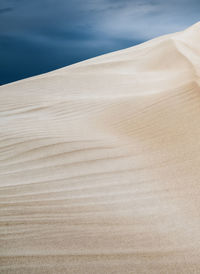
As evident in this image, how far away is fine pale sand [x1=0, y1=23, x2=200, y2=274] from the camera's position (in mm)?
1463

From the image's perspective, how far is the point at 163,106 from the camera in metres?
3.35

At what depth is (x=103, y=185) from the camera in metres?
2.08

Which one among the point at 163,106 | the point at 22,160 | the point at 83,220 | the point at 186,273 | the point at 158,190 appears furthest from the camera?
the point at 163,106

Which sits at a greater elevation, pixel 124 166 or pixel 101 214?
pixel 101 214

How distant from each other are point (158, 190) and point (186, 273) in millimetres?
723

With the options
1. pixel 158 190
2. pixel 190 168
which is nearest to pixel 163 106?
pixel 190 168

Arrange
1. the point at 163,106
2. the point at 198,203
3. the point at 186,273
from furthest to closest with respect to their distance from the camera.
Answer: the point at 163,106
the point at 198,203
the point at 186,273

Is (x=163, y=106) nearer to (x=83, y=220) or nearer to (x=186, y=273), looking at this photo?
(x=83, y=220)

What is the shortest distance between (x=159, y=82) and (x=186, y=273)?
13.3ft

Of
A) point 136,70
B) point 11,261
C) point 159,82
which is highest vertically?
point 11,261

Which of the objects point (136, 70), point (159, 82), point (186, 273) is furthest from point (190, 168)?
point (136, 70)

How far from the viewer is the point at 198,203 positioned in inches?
74.9

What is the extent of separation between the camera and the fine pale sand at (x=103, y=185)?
1463 millimetres

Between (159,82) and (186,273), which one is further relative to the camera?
(159,82)
